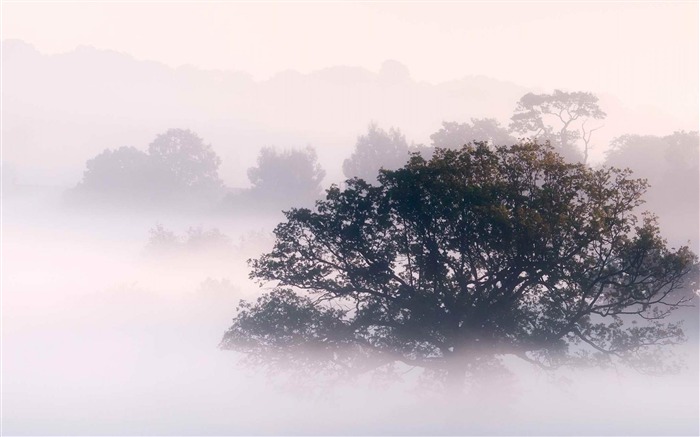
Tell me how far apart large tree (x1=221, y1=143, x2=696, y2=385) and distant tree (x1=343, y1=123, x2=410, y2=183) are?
4046 inches

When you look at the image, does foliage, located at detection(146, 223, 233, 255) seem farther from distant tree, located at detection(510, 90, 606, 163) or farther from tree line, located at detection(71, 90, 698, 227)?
distant tree, located at detection(510, 90, 606, 163)

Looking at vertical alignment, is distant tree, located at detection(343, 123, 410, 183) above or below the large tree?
above

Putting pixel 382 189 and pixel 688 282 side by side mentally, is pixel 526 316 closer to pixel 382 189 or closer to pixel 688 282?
pixel 382 189

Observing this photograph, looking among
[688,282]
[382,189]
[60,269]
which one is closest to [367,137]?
[60,269]

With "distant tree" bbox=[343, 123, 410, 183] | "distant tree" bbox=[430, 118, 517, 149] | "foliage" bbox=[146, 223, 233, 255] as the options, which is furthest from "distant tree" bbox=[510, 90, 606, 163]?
"foliage" bbox=[146, 223, 233, 255]

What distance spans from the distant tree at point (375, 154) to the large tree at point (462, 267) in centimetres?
10277

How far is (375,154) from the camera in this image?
15412 cm

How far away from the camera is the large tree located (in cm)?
4403

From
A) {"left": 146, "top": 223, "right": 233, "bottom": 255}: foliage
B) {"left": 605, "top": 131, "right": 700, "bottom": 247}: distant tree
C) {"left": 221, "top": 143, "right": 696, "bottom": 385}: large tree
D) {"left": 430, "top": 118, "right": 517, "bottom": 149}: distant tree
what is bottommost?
{"left": 221, "top": 143, "right": 696, "bottom": 385}: large tree

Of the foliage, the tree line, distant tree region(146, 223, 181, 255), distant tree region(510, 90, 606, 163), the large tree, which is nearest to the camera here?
the large tree

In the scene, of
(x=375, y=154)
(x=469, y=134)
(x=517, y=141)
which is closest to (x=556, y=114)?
(x=517, y=141)

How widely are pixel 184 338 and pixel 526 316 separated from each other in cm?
3096

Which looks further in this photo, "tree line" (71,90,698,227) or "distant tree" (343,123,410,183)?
"distant tree" (343,123,410,183)

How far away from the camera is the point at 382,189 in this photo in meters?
46.4
